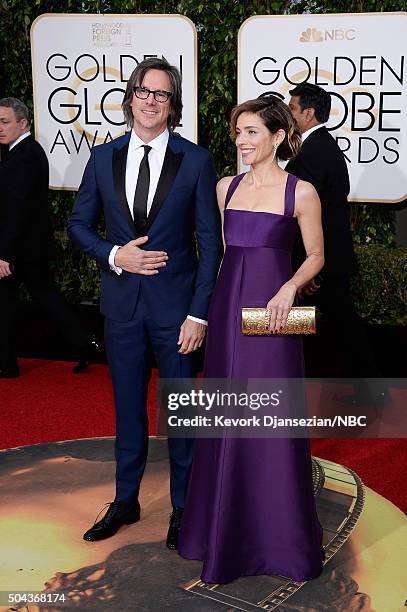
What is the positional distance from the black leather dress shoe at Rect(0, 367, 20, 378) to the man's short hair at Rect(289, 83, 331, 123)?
2.52 m

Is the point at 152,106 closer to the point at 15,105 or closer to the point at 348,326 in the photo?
the point at 348,326

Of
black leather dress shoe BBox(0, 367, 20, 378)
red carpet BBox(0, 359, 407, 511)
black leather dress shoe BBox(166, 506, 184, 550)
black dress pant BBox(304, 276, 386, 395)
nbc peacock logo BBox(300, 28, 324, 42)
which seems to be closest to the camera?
black leather dress shoe BBox(166, 506, 184, 550)

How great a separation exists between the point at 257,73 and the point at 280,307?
3.14m

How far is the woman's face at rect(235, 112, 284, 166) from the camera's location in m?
2.92

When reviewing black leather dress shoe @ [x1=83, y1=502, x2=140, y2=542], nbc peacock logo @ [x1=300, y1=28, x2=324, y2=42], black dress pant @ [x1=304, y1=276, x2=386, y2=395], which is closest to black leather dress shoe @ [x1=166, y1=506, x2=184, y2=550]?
black leather dress shoe @ [x1=83, y1=502, x2=140, y2=542]

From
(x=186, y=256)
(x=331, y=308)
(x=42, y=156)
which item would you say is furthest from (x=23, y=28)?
(x=186, y=256)

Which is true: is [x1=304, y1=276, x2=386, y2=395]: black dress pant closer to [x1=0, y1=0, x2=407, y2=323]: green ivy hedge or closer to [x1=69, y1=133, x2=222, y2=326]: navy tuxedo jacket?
[x1=0, y1=0, x2=407, y2=323]: green ivy hedge

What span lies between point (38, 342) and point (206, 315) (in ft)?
10.6

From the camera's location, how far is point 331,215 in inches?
Result: 187

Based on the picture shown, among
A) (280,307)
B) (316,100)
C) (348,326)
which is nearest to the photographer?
(280,307)

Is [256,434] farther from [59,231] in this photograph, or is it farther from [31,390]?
[59,231]

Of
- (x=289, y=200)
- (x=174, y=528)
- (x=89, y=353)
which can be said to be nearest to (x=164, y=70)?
(x=289, y=200)

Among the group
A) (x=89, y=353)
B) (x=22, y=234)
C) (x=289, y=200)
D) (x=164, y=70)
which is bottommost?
(x=89, y=353)

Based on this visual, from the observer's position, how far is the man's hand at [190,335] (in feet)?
10.3
